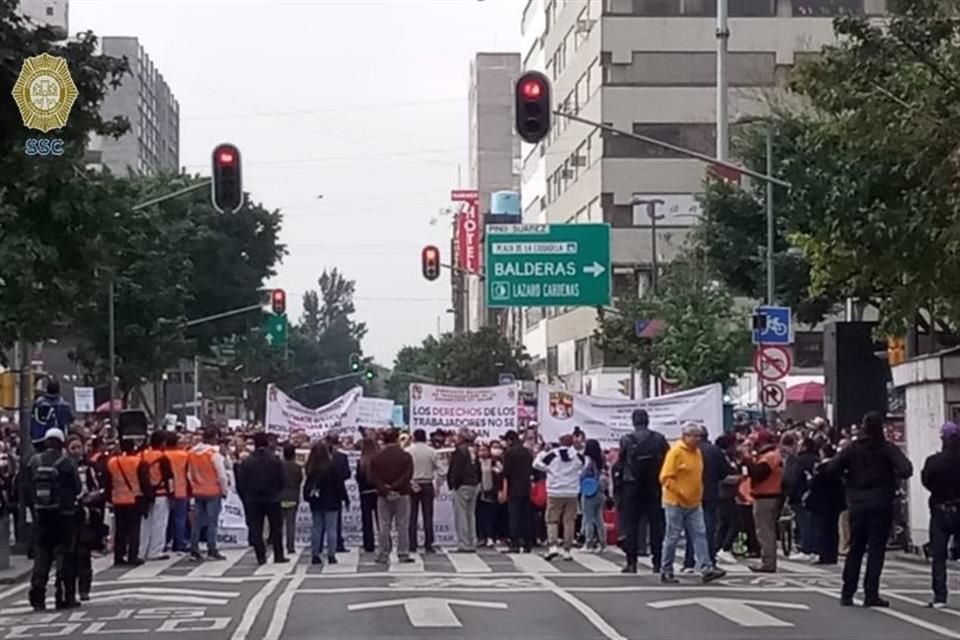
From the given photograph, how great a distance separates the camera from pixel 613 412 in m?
32.6

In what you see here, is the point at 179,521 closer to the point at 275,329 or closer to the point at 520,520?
the point at 520,520

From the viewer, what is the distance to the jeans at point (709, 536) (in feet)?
77.0

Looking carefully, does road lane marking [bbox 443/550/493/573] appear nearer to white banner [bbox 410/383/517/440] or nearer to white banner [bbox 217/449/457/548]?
white banner [bbox 217/449/457/548]

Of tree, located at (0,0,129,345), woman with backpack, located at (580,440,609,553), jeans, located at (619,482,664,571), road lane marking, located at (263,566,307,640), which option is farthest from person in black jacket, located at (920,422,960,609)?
tree, located at (0,0,129,345)

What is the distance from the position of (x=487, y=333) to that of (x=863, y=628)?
266 ft

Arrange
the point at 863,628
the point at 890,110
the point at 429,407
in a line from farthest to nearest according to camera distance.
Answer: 1. the point at 429,407
2. the point at 890,110
3. the point at 863,628

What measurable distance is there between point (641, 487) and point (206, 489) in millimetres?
7260

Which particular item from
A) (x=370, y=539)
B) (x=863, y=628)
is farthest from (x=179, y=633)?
(x=370, y=539)

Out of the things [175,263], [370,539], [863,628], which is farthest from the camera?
[175,263]

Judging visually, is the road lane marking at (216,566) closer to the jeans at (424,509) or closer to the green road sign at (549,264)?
the jeans at (424,509)

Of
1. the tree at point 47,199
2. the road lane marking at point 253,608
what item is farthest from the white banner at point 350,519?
the road lane marking at point 253,608

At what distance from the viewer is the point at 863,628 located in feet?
55.6

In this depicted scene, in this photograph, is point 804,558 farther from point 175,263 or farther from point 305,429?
point 175,263

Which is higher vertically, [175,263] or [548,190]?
[548,190]
